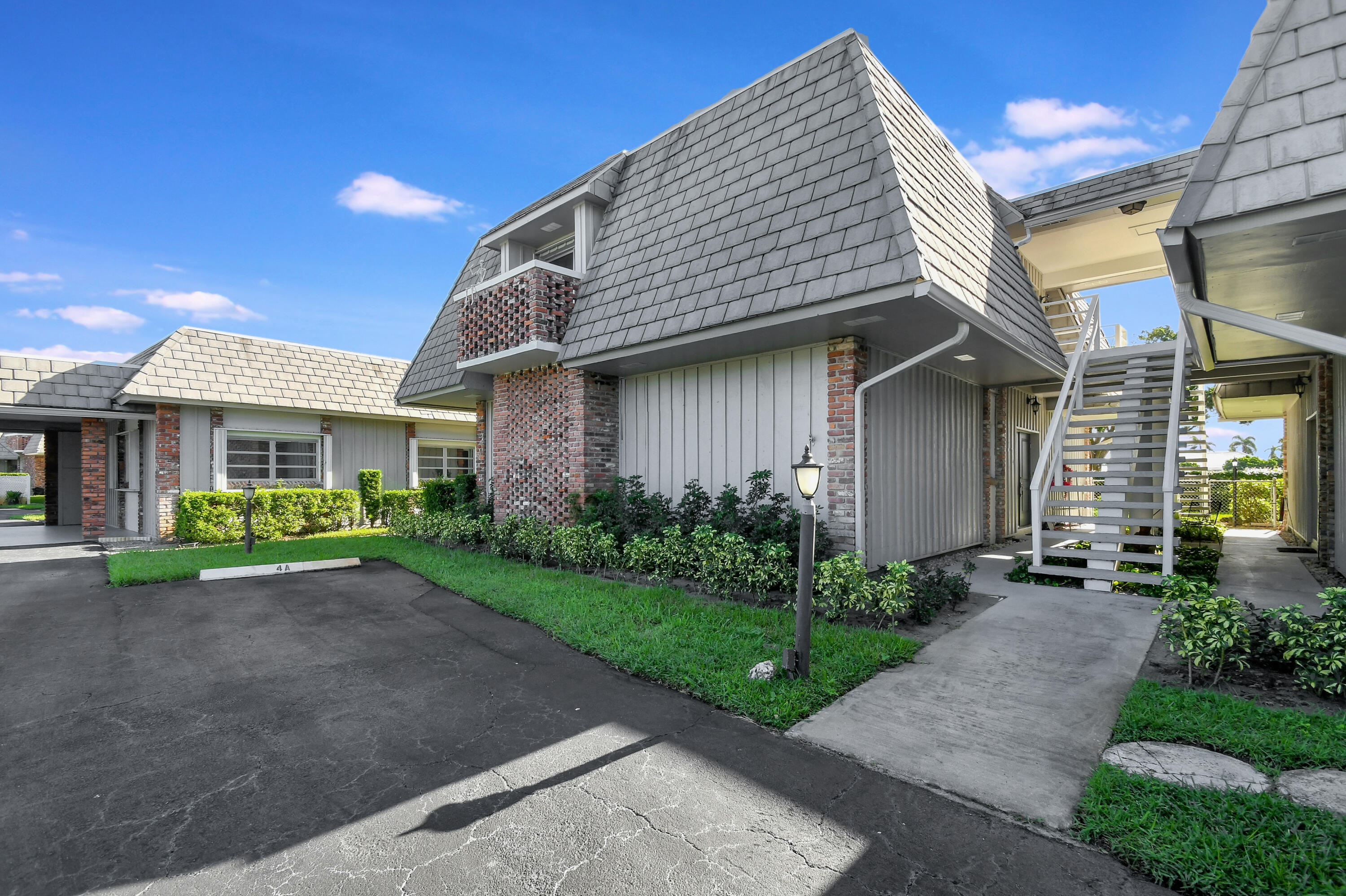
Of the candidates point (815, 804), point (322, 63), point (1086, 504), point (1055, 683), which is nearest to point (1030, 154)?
point (1086, 504)

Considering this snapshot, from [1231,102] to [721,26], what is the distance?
6.96m

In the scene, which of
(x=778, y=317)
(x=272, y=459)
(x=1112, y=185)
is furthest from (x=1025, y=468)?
(x=272, y=459)

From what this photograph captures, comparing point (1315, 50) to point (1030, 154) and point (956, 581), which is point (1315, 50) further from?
point (1030, 154)

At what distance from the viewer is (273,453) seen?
562 inches

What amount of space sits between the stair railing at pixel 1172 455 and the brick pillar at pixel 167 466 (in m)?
17.0

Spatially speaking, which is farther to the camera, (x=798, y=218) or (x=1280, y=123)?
(x=798, y=218)

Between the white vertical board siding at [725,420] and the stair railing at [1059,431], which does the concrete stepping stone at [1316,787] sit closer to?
the stair railing at [1059,431]

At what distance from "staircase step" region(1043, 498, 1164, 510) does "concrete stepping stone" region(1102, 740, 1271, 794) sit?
469 centimetres

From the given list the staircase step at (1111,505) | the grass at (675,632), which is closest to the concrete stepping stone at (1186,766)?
the grass at (675,632)

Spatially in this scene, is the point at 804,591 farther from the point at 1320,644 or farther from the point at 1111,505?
the point at 1111,505

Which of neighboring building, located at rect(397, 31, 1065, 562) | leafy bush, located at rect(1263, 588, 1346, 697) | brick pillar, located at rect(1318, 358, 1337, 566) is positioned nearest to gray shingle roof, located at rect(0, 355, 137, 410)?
neighboring building, located at rect(397, 31, 1065, 562)

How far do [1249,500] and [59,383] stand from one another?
93.0 ft

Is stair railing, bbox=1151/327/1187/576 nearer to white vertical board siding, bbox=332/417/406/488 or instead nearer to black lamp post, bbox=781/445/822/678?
black lamp post, bbox=781/445/822/678

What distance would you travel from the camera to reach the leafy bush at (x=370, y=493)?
49.3 ft
